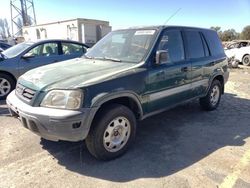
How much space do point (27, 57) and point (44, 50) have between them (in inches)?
24.2

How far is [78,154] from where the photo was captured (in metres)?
3.96

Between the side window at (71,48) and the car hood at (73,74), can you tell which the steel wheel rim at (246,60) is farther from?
the car hood at (73,74)

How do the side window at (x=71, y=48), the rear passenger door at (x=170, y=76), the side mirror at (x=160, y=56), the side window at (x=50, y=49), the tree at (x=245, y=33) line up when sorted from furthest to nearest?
1. the tree at (x=245, y=33)
2. the side window at (x=71, y=48)
3. the side window at (x=50, y=49)
4. the rear passenger door at (x=170, y=76)
5. the side mirror at (x=160, y=56)

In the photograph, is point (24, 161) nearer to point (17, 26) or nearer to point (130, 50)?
point (130, 50)

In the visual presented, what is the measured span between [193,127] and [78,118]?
275cm

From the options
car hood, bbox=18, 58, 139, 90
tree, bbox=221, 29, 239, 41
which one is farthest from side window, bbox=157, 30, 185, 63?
tree, bbox=221, 29, 239, 41

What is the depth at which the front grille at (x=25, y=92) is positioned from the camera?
3.55 metres

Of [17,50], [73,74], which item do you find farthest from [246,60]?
[73,74]

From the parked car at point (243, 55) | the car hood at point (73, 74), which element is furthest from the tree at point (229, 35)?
the car hood at point (73, 74)

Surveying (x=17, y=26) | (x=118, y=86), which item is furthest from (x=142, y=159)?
(x=17, y=26)

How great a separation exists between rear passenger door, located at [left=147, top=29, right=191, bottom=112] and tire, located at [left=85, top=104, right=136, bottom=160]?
0.53 m

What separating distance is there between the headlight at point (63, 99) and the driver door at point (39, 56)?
4.35m

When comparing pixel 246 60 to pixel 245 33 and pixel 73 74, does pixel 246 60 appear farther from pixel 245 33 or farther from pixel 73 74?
pixel 245 33

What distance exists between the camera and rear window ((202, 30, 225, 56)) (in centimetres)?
583
